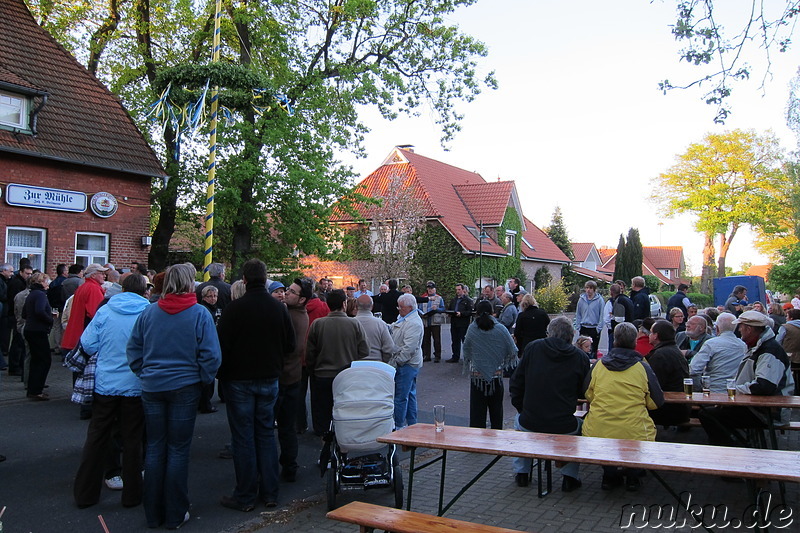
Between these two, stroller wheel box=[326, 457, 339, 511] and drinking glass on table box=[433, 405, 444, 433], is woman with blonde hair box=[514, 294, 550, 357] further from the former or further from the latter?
stroller wheel box=[326, 457, 339, 511]

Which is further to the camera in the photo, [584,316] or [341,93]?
[341,93]

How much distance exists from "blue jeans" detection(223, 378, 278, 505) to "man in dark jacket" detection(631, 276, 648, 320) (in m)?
10.0

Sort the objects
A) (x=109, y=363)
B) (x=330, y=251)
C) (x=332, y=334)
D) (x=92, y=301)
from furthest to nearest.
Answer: (x=330, y=251) < (x=92, y=301) < (x=332, y=334) < (x=109, y=363)

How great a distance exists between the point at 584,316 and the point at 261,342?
31.0 feet

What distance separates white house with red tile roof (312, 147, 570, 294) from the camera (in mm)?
35219

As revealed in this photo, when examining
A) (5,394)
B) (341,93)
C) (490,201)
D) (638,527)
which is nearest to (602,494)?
(638,527)

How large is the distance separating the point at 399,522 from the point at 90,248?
15.6 metres

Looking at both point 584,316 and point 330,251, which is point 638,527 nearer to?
point 584,316

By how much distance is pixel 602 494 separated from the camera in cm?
630

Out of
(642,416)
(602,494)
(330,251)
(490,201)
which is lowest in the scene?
(602,494)

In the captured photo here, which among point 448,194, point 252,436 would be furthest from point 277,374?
point 448,194

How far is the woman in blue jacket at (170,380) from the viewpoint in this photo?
5.13 meters

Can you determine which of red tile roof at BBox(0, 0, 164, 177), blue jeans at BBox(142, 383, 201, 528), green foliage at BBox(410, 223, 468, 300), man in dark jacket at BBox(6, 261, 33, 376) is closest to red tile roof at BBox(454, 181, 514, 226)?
green foliage at BBox(410, 223, 468, 300)

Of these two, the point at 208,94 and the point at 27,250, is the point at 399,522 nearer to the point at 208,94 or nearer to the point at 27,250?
the point at 208,94
